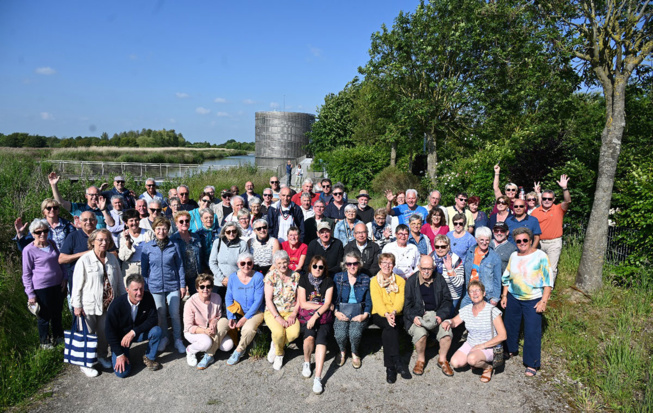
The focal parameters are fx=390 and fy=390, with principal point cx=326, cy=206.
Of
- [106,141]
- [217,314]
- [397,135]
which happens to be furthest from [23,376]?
[106,141]

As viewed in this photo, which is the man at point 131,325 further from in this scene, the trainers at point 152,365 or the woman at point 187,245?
the woman at point 187,245

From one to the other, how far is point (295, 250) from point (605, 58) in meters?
6.09

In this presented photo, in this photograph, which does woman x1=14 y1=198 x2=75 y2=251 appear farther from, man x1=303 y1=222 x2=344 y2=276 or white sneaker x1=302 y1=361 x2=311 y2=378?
white sneaker x1=302 y1=361 x2=311 y2=378

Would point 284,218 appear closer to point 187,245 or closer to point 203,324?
point 187,245

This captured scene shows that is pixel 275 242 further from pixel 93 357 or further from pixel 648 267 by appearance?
pixel 648 267

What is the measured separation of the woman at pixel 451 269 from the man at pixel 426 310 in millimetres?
264

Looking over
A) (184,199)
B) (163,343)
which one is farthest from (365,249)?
(184,199)

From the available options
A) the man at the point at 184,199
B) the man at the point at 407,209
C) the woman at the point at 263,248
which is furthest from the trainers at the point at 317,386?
the man at the point at 184,199

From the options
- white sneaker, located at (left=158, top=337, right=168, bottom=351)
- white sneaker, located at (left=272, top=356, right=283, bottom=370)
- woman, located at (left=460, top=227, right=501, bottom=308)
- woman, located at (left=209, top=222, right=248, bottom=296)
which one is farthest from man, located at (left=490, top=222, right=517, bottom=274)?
white sneaker, located at (left=158, top=337, right=168, bottom=351)

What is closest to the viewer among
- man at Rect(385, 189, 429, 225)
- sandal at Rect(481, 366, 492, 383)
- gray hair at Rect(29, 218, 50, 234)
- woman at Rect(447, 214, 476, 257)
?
sandal at Rect(481, 366, 492, 383)

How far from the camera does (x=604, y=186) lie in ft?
21.0

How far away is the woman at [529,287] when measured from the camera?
4.69 metres

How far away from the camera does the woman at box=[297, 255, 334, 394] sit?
15.7 feet

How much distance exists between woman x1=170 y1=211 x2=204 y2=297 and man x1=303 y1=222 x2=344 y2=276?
1.58 m
